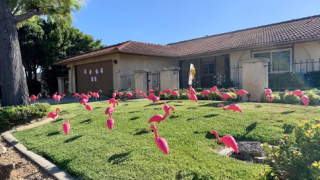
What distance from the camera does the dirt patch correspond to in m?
3.49

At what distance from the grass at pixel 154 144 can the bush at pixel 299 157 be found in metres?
0.53

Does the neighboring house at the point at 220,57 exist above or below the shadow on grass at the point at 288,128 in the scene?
above

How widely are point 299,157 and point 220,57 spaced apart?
16.4 metres

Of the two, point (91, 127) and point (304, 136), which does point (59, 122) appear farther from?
point (304, 136)

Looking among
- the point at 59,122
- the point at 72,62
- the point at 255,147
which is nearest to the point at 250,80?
the point at 255,147

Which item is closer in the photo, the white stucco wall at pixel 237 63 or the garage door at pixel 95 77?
the white stucco wall at pixel 237 63

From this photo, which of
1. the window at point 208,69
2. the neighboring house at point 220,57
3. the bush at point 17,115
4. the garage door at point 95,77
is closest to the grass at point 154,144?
the bush at point 17,115

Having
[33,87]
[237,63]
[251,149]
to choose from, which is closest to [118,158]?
[251,149]

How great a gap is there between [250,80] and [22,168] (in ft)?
24.9

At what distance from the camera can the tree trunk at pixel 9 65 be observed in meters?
7.35

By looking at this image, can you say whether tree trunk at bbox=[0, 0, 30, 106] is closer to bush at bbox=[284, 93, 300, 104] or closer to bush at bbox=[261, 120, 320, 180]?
bush at bbox=[261, 120, 320, 180]

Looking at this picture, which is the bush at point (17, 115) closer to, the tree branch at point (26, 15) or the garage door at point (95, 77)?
the tree branch at point (26, 15)

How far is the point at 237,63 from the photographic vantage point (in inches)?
613

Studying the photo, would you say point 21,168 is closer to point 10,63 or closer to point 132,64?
point 10,63
